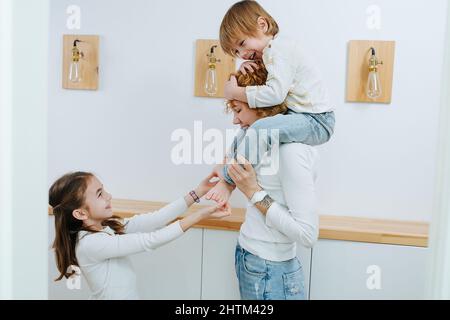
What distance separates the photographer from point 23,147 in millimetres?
594

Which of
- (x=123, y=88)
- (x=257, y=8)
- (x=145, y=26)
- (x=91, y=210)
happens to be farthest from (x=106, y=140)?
(x=257, y=8)

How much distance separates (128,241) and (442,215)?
85cm

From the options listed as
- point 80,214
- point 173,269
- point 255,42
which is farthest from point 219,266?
point 255,42

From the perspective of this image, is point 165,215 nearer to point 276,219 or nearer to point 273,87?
point 276,219

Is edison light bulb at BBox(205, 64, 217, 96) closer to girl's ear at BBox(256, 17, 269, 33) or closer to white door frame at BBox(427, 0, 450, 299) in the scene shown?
girl's ear at BBox(256, 17, 269, 33)

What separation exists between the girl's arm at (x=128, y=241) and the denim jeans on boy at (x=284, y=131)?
0.64 feet

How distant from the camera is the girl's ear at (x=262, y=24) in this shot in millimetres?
1249

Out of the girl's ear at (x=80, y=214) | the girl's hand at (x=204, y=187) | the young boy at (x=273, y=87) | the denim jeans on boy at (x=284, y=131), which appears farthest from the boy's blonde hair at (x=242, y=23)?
the girl's ear at (x=80, y=214)

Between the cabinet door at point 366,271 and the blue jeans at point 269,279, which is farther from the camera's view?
the cabinet door at point 366,271

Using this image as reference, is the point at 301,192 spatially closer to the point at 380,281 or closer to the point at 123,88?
the point at 380,281

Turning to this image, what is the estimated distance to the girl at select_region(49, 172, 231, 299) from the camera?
123 centimetres

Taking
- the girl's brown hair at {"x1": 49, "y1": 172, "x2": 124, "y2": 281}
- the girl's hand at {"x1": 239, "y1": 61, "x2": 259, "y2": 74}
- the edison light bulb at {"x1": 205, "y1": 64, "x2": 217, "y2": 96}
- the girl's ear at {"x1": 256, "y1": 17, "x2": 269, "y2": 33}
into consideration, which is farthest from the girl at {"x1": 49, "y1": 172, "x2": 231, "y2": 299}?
the edison light bulb at {"x1": 205, "y1": 64, "x2": 217, "y2": 96}

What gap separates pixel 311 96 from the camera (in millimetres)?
1224

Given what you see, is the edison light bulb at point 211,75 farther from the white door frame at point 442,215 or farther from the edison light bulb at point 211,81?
the white door frame at point 442,215
